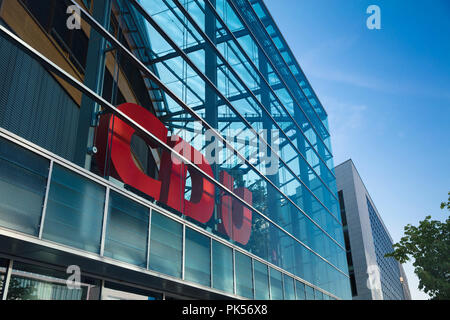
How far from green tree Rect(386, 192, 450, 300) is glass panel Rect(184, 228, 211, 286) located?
53.2 feet

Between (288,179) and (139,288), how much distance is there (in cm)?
1237

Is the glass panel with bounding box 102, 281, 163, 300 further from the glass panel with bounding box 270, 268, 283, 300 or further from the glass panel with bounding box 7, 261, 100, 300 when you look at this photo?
the glass panel with bounding box 270, 268, 283, 300

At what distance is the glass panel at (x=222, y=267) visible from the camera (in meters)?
13.0

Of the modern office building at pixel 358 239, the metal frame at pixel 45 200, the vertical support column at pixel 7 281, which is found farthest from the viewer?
the modern office building at pixel 358 239

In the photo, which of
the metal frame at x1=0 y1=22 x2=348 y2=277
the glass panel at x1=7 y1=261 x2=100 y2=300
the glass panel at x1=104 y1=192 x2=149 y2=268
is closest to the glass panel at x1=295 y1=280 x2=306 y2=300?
the metal frame at x1=0 y1=22 x2=348 y2=277

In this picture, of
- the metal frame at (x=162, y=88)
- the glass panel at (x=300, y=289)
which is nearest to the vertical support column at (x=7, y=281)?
the metal frame at (x=162, y=88)

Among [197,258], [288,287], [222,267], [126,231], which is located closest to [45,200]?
[126,231]

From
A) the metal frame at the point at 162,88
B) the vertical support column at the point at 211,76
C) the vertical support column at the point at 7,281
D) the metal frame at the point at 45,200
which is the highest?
the vertical support column at the point at 211,76

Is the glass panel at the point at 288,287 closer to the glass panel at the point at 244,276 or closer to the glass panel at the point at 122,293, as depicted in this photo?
the glass panel at the point at 244,276

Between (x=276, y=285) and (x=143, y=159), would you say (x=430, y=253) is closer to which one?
(x=276, y=285)

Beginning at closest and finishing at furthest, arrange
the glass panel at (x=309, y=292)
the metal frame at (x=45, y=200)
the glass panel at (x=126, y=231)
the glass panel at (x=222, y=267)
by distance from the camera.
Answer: the metal frame at (x=45, y=200) → the glass panel at (x=126, y=231) → the glass panel at (x=222, y=267) → the glass panel at (x=309, y=292)

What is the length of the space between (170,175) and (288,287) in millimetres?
8573

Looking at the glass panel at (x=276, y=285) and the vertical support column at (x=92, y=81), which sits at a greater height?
the vertical support column at (x=92, y=81)

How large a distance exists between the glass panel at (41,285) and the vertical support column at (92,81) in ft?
7.71
